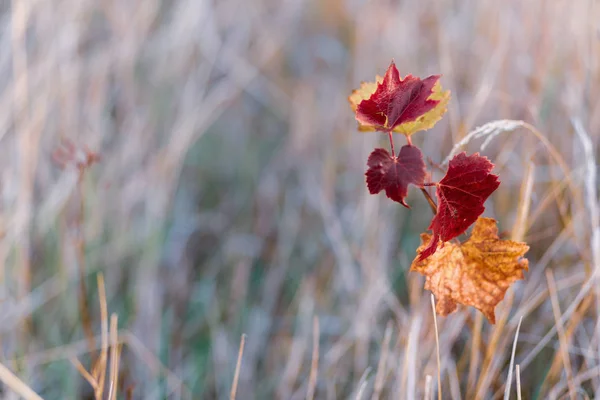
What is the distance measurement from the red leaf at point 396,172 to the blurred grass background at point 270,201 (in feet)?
1.10

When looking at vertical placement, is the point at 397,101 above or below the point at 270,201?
above

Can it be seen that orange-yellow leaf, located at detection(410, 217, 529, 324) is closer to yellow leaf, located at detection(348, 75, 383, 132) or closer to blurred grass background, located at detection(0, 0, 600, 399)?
yellow leaf, located at detection(348, 75, 383, 132)

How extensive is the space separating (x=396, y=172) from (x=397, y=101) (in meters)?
0.06

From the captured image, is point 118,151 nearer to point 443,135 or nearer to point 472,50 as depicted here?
point 443,135

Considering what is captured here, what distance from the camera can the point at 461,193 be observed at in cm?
47

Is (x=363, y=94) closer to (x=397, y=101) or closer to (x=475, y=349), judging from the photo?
(x=397, y=101)

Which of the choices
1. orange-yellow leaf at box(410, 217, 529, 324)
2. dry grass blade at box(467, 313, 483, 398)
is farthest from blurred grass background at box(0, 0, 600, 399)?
orange-yellow leaf at box(410, 217, 529, 324)

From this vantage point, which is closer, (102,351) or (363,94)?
(363,94)

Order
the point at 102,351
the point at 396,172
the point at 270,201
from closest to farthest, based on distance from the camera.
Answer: the point at 396,172
the point at 102,351
the point at 270,201

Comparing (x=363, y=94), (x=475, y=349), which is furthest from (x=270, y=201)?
(x=363, y=94)

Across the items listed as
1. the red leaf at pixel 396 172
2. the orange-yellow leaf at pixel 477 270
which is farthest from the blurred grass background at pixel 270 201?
the red leaf at pixel 396 172

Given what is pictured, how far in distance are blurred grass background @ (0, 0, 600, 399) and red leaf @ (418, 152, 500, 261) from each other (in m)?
0.29

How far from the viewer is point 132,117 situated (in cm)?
147

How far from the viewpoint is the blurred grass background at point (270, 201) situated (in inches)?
36.0
